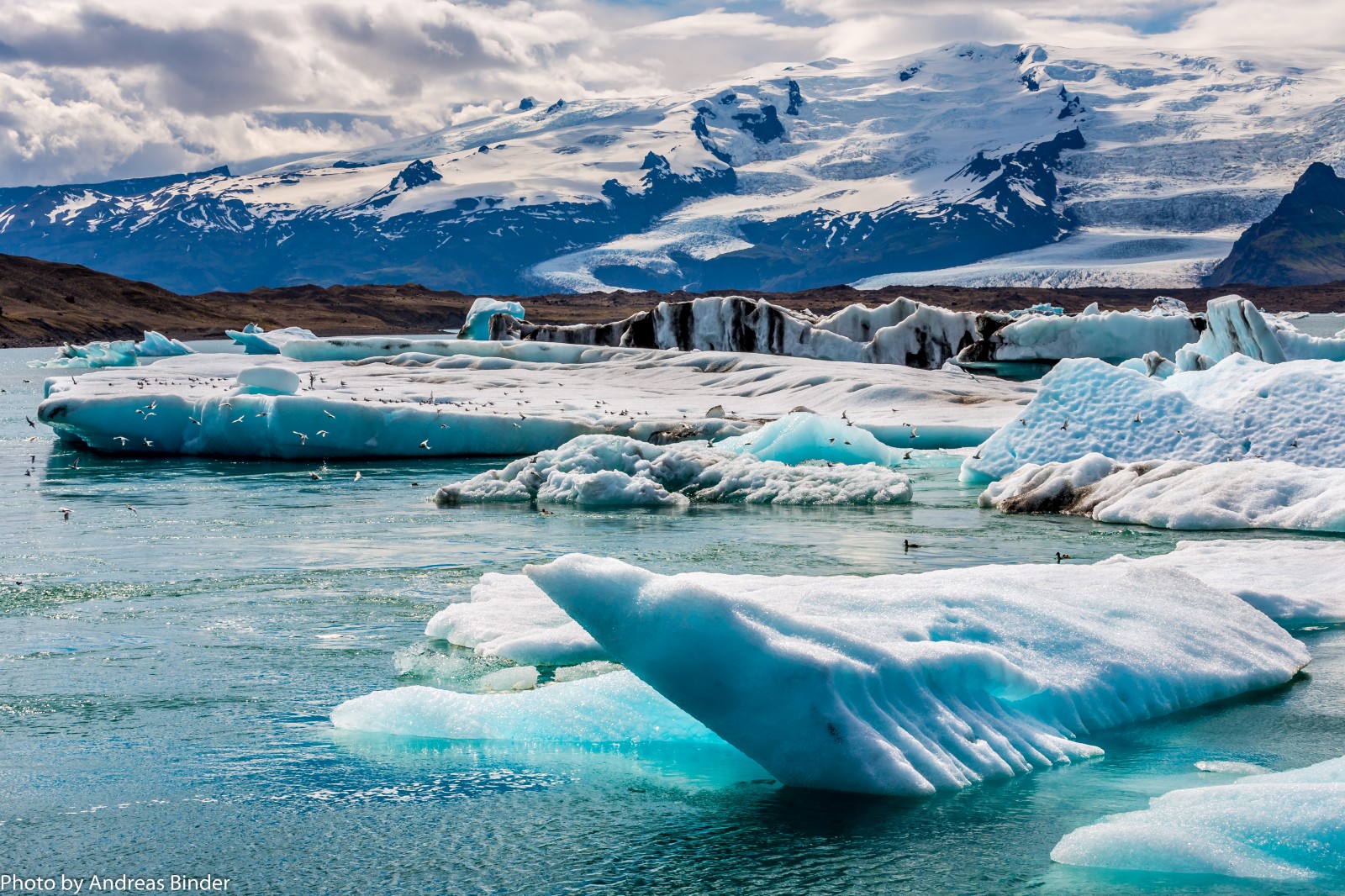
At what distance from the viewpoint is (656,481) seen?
49.8ft

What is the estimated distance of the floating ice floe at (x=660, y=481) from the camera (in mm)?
14602

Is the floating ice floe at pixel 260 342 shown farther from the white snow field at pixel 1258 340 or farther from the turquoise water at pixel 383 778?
the turquoise water at pixel 383 778

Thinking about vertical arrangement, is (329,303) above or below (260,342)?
above

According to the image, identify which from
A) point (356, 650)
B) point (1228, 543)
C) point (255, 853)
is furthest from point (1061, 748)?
point (1228, 543)

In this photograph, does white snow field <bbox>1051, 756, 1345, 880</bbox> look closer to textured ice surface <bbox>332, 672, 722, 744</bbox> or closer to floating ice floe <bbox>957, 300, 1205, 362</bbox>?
textured ice surface <bbox>332, 672, 722, 744</bbox>

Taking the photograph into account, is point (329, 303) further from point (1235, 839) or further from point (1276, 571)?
point (1235, 839)

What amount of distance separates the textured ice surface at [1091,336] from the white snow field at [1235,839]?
24.2m

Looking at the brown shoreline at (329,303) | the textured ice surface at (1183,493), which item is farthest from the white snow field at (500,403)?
the brown shoreline at (329,303)

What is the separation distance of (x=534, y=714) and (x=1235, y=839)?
2.94m

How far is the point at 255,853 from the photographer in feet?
14.8

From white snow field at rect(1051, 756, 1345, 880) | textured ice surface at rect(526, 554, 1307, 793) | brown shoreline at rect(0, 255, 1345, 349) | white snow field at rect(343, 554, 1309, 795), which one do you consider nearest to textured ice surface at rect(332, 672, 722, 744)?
white snow field at rect(343, 554, 1309, 795)

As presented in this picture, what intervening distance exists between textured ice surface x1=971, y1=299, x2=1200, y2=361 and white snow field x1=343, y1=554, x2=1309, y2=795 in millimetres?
21121

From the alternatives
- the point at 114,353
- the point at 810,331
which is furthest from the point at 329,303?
the point at 810,331

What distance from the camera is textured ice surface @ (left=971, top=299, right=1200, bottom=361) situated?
27.6 m
